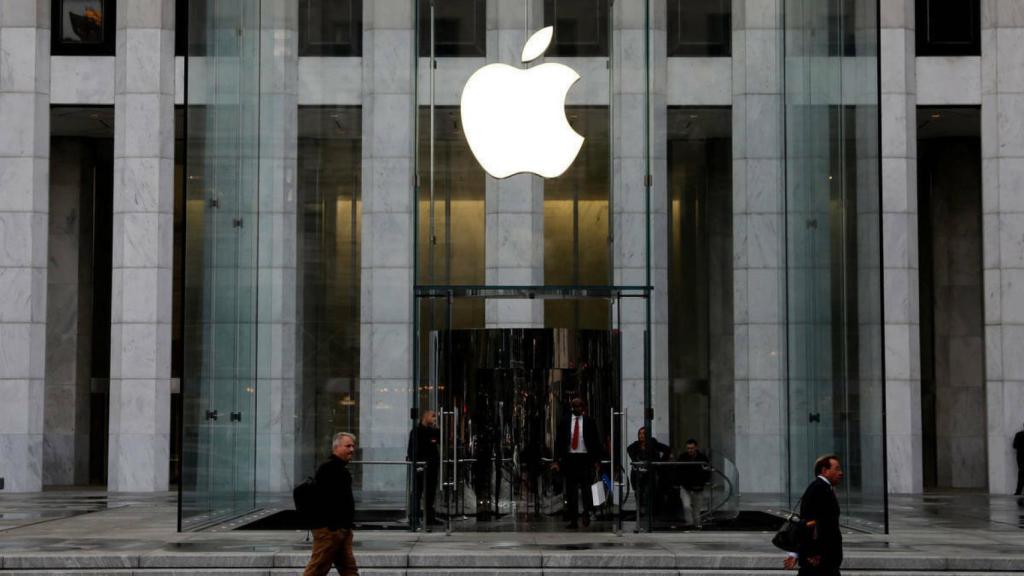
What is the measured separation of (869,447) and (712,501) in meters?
A: 2.48

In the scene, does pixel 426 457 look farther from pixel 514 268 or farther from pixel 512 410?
pixel 514 268

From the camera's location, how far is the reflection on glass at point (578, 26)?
2278cm

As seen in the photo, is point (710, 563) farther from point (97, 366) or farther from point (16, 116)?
point (97, 366)

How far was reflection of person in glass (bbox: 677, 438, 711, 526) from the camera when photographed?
21672 millimetres

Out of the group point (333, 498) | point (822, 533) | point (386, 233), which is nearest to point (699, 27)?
point (386, 233)

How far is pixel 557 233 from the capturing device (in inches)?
874

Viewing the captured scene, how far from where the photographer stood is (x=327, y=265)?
24.7 m

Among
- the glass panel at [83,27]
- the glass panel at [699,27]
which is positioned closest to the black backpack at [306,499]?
the glass panel at [699,27]

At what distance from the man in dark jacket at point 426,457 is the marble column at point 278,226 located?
136 inches

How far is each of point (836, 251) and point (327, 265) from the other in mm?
8132

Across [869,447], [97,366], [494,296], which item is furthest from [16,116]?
[869,447]

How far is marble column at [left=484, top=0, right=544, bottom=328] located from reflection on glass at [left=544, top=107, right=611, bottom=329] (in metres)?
0.20

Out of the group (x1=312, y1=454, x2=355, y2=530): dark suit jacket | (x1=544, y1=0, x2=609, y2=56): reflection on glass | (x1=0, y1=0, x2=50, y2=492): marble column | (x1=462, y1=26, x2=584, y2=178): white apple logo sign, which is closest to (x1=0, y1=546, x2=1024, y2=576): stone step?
(x1=312, y1=454, x2=355, y2=530): dark suit jacket

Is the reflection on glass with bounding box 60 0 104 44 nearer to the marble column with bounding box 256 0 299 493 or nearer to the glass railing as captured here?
the marble column with bounding box 256 0 299 493
